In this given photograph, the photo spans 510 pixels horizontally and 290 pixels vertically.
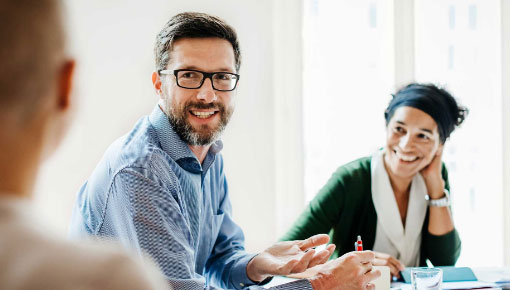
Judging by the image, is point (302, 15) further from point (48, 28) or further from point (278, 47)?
point (48, 28)

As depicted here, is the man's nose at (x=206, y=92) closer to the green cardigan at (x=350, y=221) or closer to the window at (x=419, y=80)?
the green cardigan at (x=350, y=221)

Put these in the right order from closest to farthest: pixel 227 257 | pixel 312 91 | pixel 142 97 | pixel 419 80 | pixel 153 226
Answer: pixel 153 226 → pixel 227 257 → pixel 142 97 → pixel 312 91 → pixel 419 80

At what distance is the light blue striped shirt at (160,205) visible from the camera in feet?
4.40

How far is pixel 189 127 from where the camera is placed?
1640 millimetres

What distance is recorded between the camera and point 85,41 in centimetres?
274

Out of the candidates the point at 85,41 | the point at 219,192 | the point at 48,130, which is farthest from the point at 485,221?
the point at 48,130

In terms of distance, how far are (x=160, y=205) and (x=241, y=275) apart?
44 cm

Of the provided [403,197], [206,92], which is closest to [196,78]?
[206,92]

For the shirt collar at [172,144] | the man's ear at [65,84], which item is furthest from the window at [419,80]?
the man's ear at [65,84]

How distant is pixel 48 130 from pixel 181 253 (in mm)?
887

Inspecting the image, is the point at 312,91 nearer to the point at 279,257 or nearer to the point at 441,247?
the point at 441,247

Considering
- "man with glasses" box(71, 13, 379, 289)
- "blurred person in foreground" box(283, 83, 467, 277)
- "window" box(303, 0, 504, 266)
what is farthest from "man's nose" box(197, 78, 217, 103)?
"window" box(303, 0, 504, 266)

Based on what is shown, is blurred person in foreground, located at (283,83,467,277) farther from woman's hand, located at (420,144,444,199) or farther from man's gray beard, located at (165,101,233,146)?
man's gray beard, located at (165,101,233,146)

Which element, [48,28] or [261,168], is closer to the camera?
[48,28]
